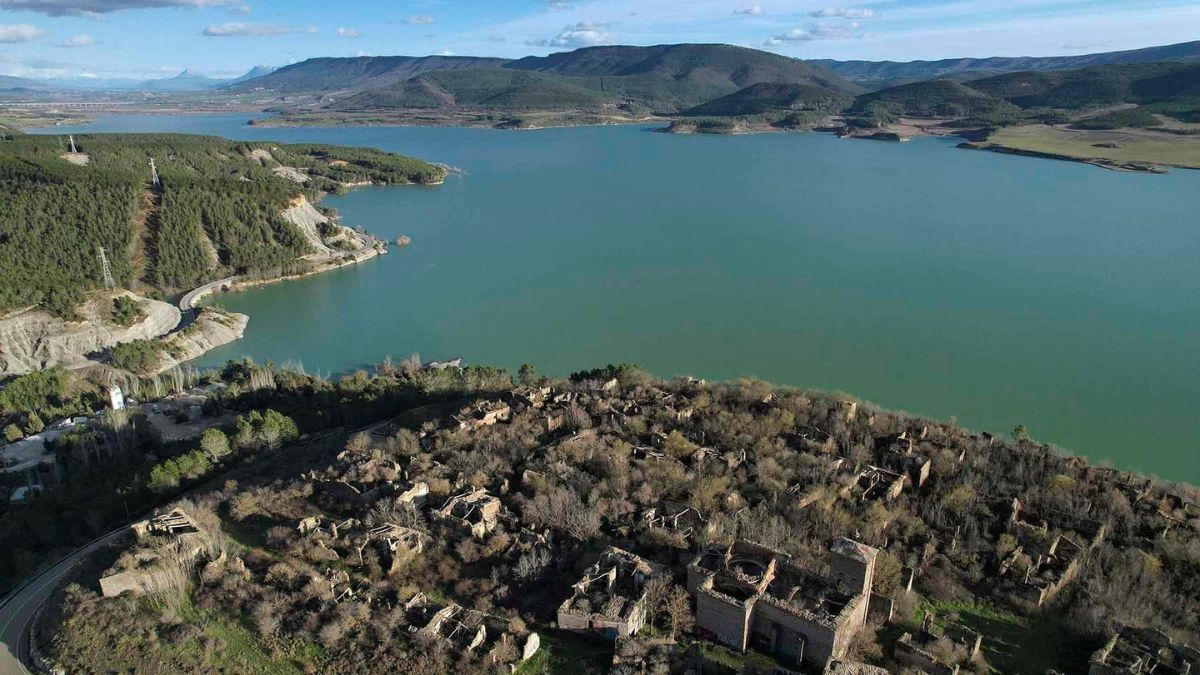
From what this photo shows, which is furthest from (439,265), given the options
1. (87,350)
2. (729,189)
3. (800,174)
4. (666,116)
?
(666,116)

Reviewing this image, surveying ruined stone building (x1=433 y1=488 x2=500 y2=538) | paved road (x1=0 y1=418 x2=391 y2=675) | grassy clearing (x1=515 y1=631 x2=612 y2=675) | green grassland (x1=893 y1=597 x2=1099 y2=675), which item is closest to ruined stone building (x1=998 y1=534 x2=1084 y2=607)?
green grassland (x1=893 y1=597 x2=1099 y2=675)

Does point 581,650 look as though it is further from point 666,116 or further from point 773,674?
point 666,116

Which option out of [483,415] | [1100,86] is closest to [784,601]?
[483,415]

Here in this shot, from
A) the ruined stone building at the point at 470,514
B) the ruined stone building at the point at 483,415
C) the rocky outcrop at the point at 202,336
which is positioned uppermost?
the ruined stone building at the point at 470,514

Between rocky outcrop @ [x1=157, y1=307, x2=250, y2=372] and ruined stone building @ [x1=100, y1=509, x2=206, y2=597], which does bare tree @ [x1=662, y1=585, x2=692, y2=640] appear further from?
rocky outcrop @ [x1=157, y1=307, x2=250, y2=372]

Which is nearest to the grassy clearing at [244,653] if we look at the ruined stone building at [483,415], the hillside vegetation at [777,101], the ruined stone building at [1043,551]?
the ruined stone building at [483,415]

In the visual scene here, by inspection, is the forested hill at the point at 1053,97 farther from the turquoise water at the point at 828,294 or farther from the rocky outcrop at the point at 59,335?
the rocky outcrop at the point at 59,335
